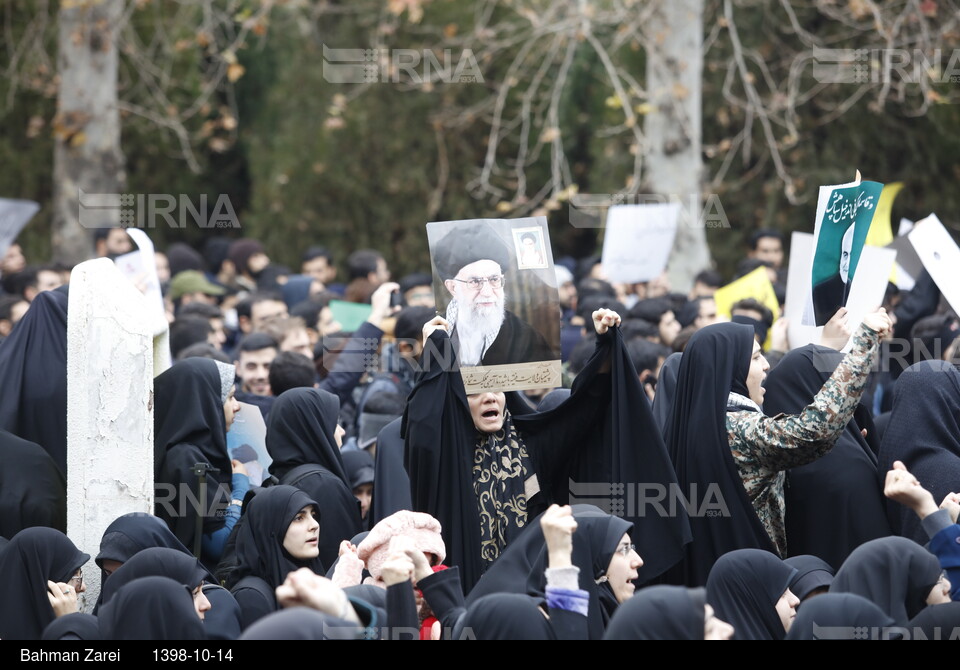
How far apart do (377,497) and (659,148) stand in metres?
6.41

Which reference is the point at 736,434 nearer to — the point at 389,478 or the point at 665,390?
the point at 665,390

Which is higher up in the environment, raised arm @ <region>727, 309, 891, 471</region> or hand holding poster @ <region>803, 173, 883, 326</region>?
hand holding poster @ <region>803, 173, 883, 326</region>

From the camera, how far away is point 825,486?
501cm

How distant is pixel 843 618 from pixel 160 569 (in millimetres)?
2105

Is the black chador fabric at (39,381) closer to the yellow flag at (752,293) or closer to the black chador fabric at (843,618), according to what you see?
the black chador fabric at (843,618)

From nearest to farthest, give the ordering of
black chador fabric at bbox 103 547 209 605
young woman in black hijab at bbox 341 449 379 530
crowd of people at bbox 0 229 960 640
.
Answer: crowd of people at bbox 0 229 960 640
black chador fabric at bbox 103 547 209 605
young woman in black hijab at bbox 341 449 379 530

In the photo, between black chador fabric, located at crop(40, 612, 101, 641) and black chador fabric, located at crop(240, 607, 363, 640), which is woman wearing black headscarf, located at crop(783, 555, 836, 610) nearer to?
black chador fabric, located at crop(240, 607, 363, 640)

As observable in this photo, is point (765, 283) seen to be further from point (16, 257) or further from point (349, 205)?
point (349, 205)

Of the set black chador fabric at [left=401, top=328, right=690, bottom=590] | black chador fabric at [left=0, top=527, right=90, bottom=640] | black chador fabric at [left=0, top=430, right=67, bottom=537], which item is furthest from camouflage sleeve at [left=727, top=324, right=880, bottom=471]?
black chador fabric at [left=0, top=430, right=67, bottom=537]

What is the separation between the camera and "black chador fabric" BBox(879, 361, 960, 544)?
4.78 metres

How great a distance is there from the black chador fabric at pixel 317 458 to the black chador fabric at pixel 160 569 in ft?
3.33

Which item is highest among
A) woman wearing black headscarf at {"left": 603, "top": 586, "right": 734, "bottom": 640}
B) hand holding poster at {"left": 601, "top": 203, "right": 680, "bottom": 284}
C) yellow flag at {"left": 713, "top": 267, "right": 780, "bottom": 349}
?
hand holding poster at {"left": 601, "top": 203, "right": 680, "bottom": 284}

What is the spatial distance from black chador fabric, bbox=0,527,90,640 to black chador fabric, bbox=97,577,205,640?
67 centimetres
